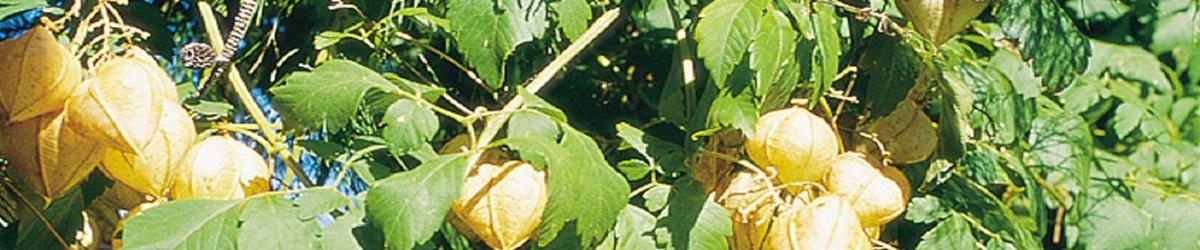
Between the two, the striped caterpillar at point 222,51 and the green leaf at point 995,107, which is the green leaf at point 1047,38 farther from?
the striped caterpillar at point 222,51

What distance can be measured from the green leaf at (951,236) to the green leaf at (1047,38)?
0.16 meters

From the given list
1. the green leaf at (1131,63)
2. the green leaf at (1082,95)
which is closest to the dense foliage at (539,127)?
the green leaf at (1082,95)

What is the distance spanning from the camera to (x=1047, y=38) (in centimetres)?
139

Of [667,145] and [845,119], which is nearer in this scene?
[667,145]

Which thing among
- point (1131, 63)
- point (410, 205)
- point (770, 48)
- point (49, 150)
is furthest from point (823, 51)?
point (1131, 63)

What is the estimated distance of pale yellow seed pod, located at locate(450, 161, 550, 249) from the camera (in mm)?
1085

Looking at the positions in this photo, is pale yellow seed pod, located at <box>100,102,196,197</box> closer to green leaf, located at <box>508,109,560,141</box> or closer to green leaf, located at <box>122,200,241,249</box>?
→ green leaf, located at <box>122,200,241,249</box>

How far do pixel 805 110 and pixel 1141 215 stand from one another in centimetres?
72

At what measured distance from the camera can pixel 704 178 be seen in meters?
1.32

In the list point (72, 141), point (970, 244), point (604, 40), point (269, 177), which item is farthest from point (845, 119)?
point (72, 141)

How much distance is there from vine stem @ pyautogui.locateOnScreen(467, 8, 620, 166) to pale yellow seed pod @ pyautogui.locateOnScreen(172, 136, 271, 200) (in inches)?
7.3

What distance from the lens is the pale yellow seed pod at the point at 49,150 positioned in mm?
1029

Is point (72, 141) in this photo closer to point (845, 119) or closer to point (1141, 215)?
point (845, 119)

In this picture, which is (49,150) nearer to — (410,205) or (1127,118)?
(410,205)
